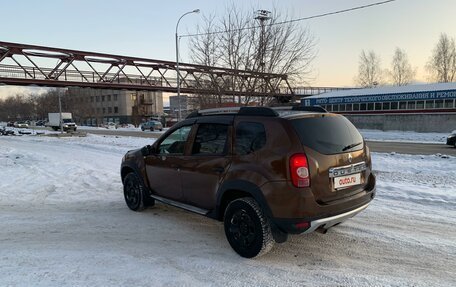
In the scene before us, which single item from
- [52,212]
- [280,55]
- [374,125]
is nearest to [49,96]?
[374,125]

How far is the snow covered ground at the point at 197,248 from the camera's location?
12.8ft

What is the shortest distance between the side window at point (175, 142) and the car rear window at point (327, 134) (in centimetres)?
191

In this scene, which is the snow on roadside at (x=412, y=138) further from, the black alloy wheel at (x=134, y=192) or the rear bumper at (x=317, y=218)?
the rear bumper at (x=317, y=218)

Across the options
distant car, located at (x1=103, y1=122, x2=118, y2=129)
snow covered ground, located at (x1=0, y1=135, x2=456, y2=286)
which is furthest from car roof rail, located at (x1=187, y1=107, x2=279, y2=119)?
distant car, located at (x1=103, y1=122, x2=118, y2=129)

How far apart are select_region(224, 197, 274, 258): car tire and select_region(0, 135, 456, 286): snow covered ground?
0.48 feet

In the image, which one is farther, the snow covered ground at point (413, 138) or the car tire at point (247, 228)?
the snow covered ground at point (413, 138)

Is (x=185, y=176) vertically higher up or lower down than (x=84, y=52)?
lower down

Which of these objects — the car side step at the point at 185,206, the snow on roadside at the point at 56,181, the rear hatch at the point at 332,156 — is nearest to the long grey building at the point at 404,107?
the snow on roadside at the point at 56,181

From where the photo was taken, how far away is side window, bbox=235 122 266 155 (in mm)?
4336

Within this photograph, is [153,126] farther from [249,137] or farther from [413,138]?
[249,137]

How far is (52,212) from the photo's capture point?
671cm

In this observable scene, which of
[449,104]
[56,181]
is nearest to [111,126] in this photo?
[449,104]

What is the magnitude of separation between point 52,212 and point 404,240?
5908 millimetres

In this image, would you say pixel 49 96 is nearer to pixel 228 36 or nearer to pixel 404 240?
pixel 228 36
